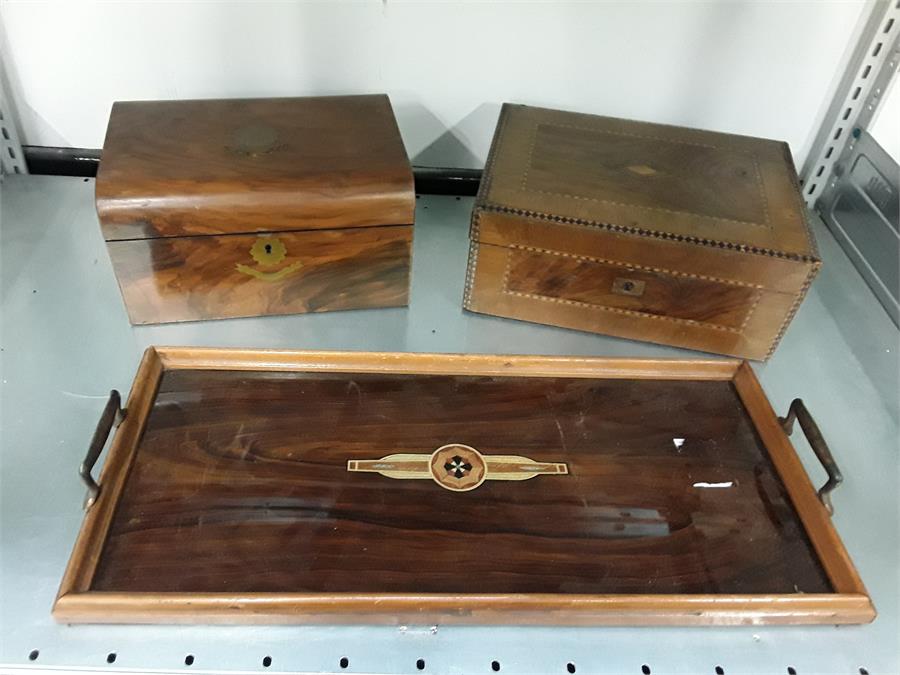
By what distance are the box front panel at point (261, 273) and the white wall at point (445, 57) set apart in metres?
0.28

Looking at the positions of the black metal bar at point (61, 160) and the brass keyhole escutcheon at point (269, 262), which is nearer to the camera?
the brass keyhole escutcheon at point (269, 262)

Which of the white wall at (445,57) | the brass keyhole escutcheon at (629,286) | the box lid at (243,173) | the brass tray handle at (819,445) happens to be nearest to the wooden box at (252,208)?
the box lid at (243,173)

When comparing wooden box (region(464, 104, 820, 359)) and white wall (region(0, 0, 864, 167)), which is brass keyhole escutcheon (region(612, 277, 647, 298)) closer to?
wooden box (region(464, 104, 820, 359))

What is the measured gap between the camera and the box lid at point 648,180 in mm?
759

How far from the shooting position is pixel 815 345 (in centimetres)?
88

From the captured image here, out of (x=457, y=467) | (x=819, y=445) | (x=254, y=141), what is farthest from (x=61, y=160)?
(x=819, y=445)

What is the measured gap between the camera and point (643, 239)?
0.75m

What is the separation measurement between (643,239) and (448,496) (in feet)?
1.07

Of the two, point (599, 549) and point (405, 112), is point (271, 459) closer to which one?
point (599, 549)

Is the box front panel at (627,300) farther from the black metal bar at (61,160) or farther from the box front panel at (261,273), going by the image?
the black metal bar at (61,160)

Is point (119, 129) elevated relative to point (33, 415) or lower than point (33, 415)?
elevated

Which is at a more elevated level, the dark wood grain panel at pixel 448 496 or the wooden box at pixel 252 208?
the wooden box at pixel 252 208

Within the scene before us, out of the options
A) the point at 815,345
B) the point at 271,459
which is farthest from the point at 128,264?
the point at 815,345

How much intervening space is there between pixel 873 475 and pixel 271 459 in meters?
0.59
